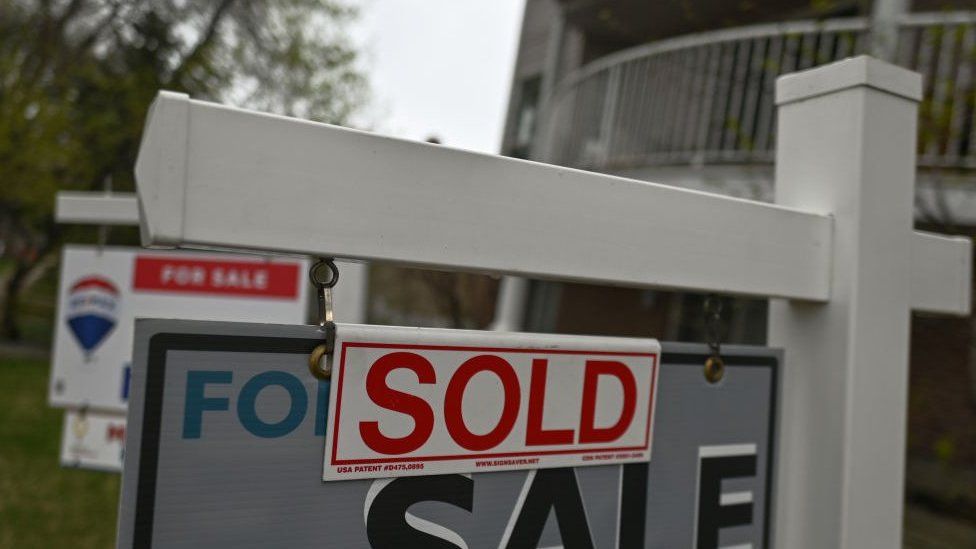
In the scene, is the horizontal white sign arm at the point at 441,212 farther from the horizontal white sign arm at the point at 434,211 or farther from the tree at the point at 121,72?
the tree at the point at 121,72

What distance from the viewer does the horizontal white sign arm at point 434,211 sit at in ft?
2.56

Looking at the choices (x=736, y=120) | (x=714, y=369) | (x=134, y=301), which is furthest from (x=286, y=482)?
(x=736, y=120)

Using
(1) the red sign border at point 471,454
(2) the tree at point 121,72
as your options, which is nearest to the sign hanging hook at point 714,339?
(1) the red sign border at point 471,454

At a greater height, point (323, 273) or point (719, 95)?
point (719, 95)

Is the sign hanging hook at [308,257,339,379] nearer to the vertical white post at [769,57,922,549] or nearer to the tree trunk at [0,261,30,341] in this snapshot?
the vertical white post at [769,57,922,549]

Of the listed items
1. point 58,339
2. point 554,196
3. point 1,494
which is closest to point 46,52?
point 1,494

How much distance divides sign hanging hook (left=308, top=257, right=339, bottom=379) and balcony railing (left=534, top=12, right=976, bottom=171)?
143 inches

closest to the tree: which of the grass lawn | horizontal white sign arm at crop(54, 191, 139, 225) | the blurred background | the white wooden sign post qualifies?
the blurred background

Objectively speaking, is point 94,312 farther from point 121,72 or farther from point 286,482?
point 121,72

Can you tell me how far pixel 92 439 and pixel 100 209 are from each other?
3.50 ft

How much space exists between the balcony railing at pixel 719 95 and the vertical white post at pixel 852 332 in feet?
9.50

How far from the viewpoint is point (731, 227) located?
1.21 m

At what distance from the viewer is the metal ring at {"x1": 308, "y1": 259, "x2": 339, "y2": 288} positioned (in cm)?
90

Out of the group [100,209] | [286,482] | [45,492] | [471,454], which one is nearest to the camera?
[286,482]
